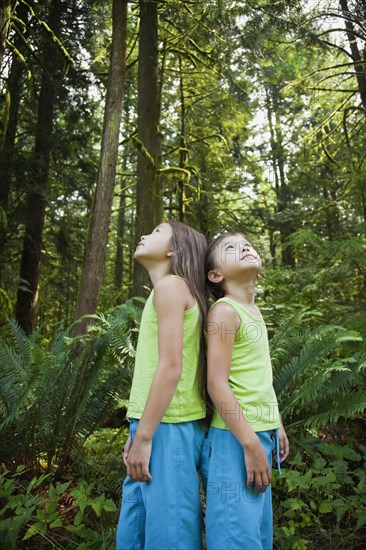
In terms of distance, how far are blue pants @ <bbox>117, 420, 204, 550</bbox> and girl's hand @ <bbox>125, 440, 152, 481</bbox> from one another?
0.10 feet

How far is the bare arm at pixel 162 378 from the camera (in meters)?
1.53

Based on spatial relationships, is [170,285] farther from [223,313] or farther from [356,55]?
[356,55]

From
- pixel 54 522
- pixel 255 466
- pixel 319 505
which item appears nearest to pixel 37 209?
pixel 54 522

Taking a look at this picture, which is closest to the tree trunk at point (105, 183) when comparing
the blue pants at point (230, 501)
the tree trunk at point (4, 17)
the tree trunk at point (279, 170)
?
the tree trunk at point (4, 17)

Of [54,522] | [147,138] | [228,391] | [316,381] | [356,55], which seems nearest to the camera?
[228,391]

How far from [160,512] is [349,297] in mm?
7232

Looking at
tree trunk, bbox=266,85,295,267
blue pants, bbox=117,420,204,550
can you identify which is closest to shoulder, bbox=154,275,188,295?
blue pants, bbox=117,420,204,550

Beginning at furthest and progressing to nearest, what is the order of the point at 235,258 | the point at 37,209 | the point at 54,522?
the point at 37,209
the point at 54,522
the point at 235,258

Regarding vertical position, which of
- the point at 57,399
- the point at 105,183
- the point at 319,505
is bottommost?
the point at 319,505

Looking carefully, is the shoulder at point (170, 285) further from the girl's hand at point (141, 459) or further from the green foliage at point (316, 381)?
the green foliage at point (316, 381)

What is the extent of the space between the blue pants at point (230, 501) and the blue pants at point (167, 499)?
0.06m

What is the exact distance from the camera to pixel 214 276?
1.87 meters

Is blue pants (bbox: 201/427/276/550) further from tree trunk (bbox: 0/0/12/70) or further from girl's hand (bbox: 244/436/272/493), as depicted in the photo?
tree trunk (bbox: 0/0/12/70)

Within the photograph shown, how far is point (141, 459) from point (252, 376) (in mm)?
519
